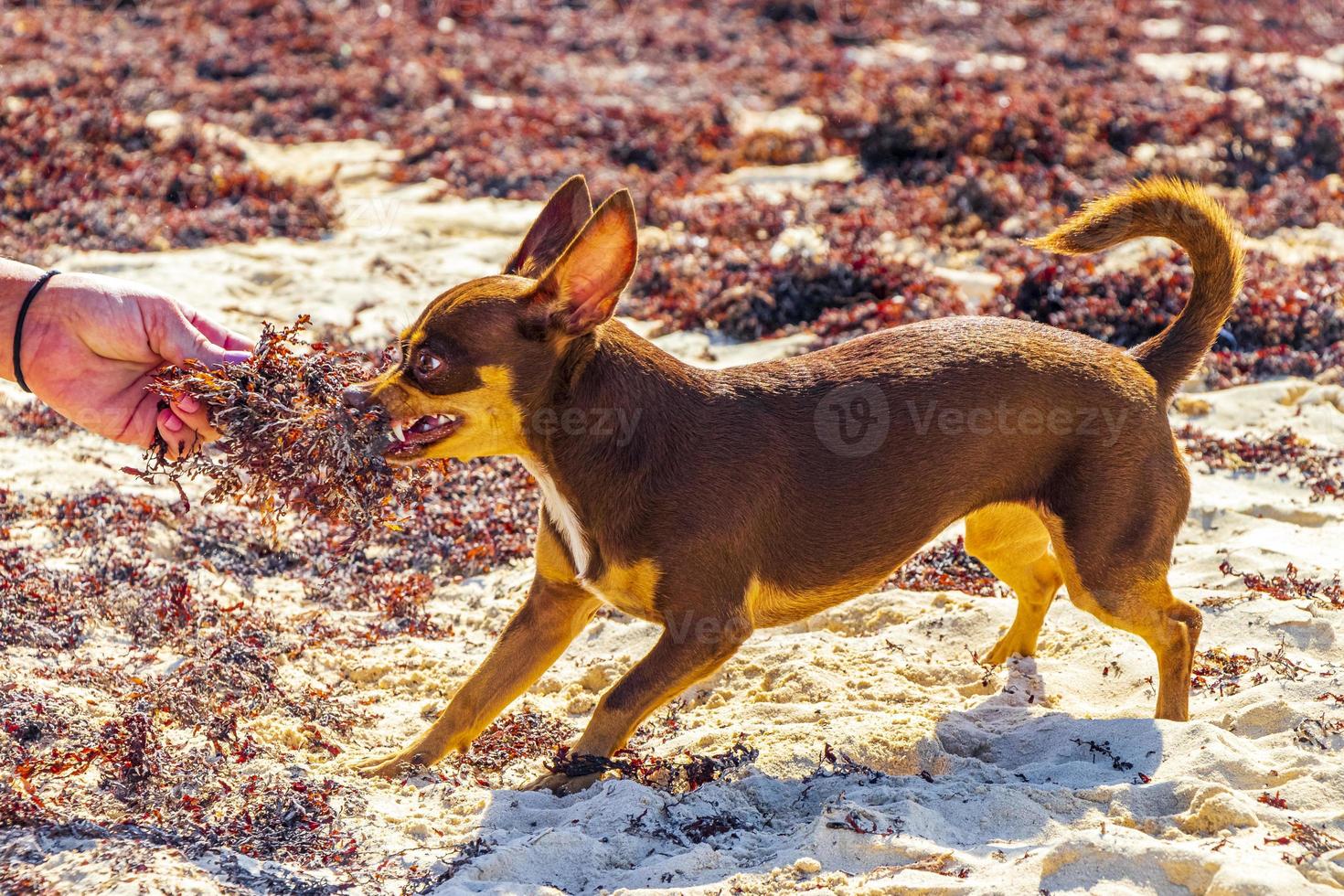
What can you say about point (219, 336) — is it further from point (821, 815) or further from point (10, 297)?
point (821, 815)

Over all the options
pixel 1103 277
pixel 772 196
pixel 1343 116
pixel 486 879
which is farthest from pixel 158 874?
pixel 1343 116

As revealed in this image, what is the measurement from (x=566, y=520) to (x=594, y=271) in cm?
90

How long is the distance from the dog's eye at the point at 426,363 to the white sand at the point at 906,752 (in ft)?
4.77

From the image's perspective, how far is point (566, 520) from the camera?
16.1 ft

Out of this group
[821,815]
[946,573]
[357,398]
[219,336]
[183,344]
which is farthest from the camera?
[946,573]

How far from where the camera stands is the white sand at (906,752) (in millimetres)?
4043

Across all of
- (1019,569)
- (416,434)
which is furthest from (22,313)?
(1019,569)

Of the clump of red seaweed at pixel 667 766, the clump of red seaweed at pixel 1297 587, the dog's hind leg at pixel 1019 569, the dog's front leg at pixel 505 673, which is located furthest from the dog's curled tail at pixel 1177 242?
the dog's front leg at pixel 505 673

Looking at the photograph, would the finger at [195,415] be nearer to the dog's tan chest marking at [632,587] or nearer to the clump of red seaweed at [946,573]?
the dog's tan chest marking at [632,587]

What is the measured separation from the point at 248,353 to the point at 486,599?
72.9 inches

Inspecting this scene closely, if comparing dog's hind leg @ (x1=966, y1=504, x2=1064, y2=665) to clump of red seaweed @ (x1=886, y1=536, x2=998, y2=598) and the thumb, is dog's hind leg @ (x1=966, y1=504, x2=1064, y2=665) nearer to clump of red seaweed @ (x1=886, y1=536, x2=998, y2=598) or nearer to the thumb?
clump of red seaweed @ (x1=886, y1=536, x2=998, y2=598)

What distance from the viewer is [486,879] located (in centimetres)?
414

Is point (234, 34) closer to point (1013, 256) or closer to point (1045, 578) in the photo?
point (1013, 256)

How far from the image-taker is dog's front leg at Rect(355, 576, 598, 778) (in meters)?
5.02
